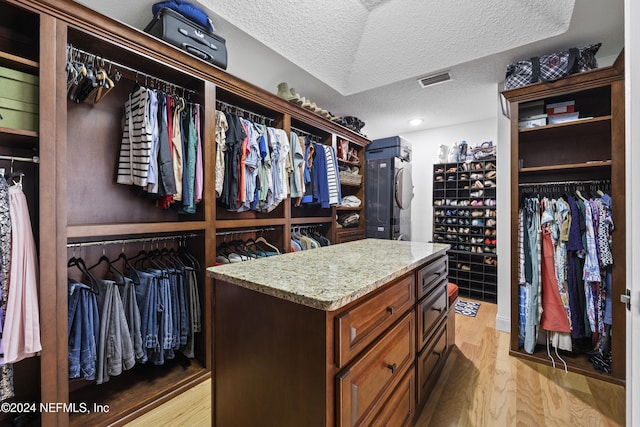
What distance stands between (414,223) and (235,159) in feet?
11.7

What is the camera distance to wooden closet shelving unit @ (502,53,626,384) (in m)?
1.82

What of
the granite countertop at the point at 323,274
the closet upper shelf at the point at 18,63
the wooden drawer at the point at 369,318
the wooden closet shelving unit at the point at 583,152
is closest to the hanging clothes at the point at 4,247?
the closet upper shelf at the point at 18,63

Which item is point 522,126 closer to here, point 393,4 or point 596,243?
point 596,243

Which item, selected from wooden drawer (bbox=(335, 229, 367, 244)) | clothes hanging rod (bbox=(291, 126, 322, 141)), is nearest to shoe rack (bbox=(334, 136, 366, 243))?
wooden drawer (bbox=(335, 229, 367, 244))

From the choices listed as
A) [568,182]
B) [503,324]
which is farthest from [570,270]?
[503,324]

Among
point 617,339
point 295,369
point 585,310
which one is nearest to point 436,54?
point 585,310

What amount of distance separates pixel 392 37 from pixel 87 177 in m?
2.51

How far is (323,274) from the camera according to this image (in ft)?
3.68

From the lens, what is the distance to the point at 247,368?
3.37ft

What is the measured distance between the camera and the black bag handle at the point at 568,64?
201 centimetres

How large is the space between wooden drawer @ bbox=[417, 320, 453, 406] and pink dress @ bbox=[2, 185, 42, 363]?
184cm

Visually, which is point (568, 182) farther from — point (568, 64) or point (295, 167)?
point (295, 167)

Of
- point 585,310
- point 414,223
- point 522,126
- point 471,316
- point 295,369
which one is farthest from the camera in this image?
point 414,223

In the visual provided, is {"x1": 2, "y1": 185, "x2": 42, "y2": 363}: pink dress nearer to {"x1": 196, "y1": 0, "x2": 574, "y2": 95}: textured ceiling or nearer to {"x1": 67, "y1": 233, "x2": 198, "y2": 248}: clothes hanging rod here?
{"x1": 67, "y1": 233, "x2": 198, "y2": 248}: clothes hanging rod
